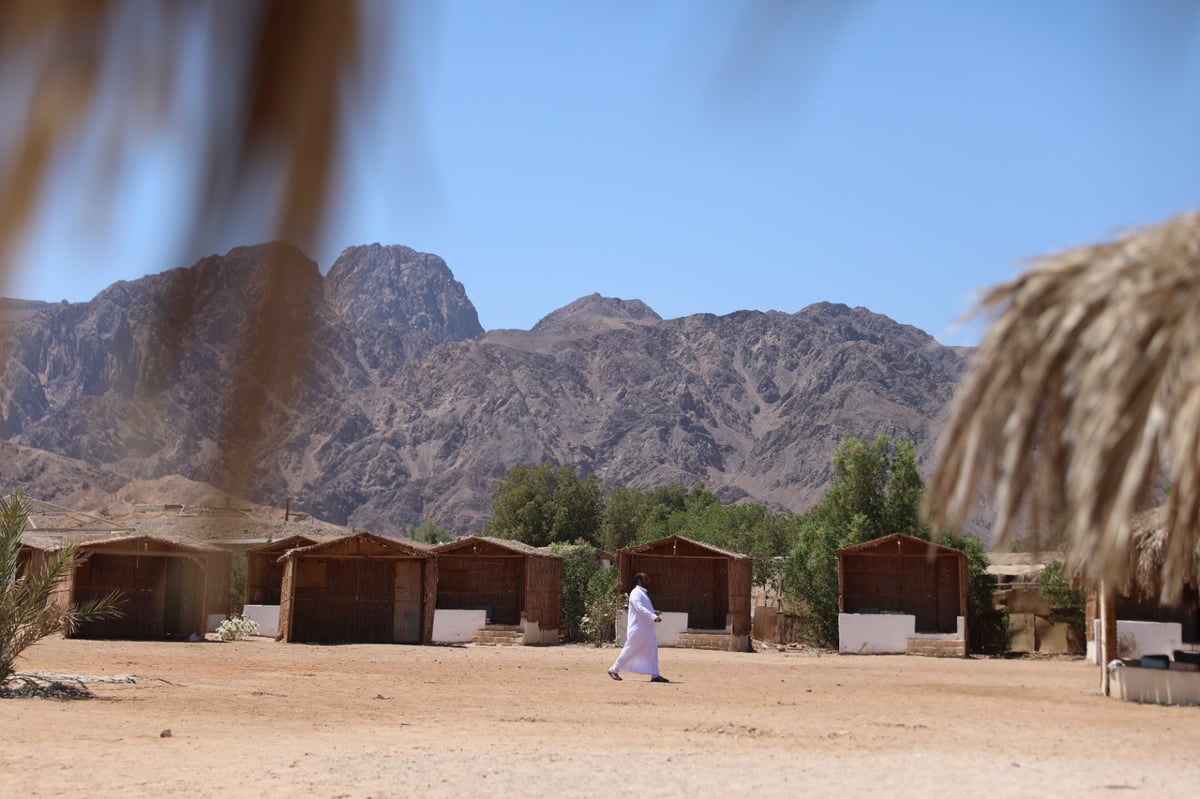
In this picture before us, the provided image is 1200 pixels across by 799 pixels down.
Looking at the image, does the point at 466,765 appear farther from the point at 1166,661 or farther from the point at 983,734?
the point at 1166,661

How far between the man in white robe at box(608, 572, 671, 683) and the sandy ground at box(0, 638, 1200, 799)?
36 cm

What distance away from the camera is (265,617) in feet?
111

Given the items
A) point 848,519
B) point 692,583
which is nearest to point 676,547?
point 692,583

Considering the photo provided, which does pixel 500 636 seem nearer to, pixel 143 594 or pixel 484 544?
pixel 484 544

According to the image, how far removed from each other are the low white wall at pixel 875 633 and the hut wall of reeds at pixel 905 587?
102 cm

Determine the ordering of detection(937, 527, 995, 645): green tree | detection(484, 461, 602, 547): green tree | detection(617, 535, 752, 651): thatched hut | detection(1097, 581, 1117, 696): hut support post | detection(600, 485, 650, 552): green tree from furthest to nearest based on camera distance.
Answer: detection(600, 485, 650, 552): green tree, detection(484, 461, 602, 547): green tree, detection(937, 527, 995, 645): green tree, detection(617, 535, 752, 651): thatched hut, detection(1097, 581, 1117, 696): hut support post

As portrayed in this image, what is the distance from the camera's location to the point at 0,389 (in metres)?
1.29

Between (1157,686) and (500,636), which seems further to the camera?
(500,636)

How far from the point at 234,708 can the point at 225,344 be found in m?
12.0

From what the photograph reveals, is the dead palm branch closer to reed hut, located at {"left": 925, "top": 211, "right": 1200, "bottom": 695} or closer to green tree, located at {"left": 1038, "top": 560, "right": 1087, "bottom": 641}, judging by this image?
reed hut, located at {"left": 925, "top": 211, "right": 1200, "bottom": 695}

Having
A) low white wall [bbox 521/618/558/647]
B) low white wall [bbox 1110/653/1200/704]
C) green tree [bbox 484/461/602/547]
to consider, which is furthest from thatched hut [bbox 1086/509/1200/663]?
green tree [bbox 484/461/602/547]

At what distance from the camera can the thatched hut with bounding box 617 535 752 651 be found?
29906mm

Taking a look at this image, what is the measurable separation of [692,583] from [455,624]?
251 inches

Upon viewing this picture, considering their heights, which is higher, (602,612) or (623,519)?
(623,519)
